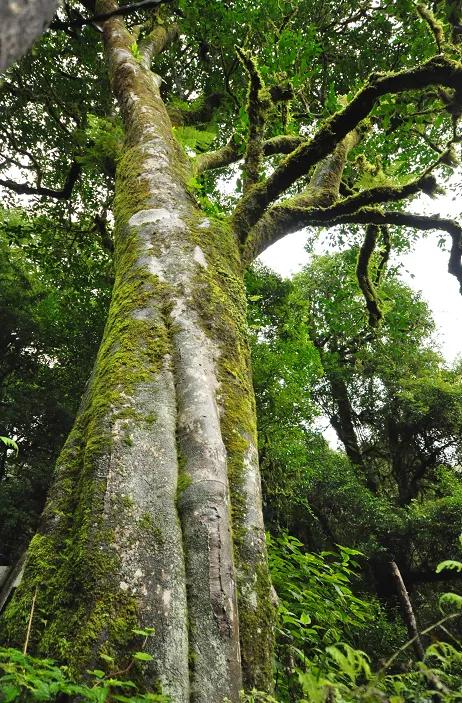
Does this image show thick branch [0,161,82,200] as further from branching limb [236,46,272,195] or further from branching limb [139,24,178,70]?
branching limb [236,46,272,195]

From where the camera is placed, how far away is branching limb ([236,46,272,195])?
4.14m

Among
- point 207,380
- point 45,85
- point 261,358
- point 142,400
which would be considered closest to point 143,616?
point 142,400

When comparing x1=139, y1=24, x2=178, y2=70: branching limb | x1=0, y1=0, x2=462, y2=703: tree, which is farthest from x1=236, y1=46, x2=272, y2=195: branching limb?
x1=139, y1=24, x2=178, y2=70: branching limb

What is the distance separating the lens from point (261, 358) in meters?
8.86

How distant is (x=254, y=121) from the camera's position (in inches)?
167

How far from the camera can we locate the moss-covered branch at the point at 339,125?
11.4ft

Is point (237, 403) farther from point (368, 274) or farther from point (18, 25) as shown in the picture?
point (368, 274)

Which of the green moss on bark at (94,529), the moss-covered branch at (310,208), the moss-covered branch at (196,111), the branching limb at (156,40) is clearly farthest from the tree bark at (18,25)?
the moss-covered branch at (196,111)

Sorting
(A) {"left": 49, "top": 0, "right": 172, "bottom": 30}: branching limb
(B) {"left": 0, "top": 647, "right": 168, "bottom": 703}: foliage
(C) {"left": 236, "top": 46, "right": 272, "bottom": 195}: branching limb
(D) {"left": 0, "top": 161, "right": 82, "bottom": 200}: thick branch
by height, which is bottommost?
(B) {"left": 0, "top": 647, "right": 168, "bottom": 703}: foliage

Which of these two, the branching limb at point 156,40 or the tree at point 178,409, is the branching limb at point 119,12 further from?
the branching limb at point 156,40

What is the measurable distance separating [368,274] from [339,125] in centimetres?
303

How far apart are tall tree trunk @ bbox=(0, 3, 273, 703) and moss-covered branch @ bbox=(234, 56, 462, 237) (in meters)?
0.93

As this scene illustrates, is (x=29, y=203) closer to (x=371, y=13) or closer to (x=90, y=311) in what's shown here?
(x=90, y=311)

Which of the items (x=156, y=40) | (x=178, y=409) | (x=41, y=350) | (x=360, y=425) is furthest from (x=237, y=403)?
(x=360, y=425)
